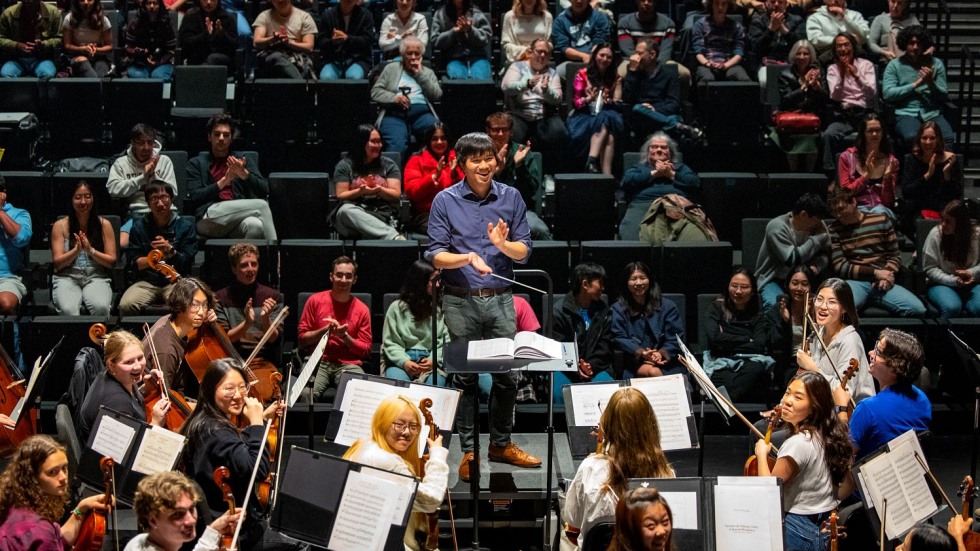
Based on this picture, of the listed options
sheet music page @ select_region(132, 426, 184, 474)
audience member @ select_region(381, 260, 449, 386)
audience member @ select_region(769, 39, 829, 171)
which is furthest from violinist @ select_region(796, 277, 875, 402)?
sheet music page @ select_region(132, 426, 184, 474)

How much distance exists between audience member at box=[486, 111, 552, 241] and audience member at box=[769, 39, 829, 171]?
1.62 meters

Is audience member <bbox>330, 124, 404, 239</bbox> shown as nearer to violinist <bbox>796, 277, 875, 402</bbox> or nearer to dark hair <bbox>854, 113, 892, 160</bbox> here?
violinist <bbox>796, 277, 875, 402</bbox>

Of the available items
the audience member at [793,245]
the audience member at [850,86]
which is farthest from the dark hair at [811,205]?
the audience member at [850,86]

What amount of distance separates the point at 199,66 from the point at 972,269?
478 centimetres

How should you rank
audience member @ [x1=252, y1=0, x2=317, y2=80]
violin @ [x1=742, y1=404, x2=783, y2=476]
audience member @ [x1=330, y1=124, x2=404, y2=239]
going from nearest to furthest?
violin @ [x1=742, y1=404, x2=783, y2=476]
audience member @ [x1=330, y1=124, x2=404, y2=239]
audience member @ [x1=252, y1=0, x2=317, y2=80]

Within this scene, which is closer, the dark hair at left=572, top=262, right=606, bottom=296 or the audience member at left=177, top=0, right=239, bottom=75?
the dark hair at left=572, top=262, right=606, bottom=296

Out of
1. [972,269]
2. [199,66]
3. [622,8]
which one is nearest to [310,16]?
[199,66]

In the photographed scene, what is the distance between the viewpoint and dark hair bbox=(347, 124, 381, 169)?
7.06m

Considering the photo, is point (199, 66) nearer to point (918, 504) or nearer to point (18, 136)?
point (18, 136)

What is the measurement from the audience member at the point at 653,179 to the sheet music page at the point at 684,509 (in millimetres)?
3402

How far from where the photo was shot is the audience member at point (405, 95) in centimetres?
781

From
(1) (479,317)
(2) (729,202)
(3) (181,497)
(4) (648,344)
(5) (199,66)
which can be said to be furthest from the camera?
(5) (199,66)

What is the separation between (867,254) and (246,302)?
3392mm

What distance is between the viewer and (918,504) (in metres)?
4.30
